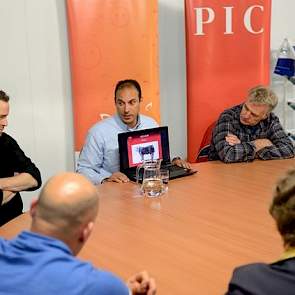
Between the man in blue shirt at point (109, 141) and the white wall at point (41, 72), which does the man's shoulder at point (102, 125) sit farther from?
the white wall at point (41, 72)

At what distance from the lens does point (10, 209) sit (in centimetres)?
252

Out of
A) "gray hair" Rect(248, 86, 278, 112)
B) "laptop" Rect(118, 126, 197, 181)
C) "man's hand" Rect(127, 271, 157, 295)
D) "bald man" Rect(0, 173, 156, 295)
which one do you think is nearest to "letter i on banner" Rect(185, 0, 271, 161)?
"gray hair" Rect(248, 86, 278, 112)

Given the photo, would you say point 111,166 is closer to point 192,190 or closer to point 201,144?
point 192,190

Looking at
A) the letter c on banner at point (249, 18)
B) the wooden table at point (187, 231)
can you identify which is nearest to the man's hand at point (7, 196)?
the wooden table at point (187, 231)

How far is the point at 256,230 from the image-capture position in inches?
76.9

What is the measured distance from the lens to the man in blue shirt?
286cm

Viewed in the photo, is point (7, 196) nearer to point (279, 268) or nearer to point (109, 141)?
point (109, 141)

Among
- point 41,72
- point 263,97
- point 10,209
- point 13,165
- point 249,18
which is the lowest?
point 10,209

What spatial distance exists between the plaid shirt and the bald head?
1.88m

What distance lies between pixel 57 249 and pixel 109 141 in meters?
1.83

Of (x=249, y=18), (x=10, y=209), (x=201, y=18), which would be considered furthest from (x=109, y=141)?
(x=249, y=18)

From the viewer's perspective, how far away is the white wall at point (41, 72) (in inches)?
140

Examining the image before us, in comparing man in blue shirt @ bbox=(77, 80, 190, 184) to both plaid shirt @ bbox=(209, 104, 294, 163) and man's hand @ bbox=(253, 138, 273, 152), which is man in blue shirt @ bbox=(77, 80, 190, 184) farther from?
man's hand @ bbox=(253, 138, 273, 152)

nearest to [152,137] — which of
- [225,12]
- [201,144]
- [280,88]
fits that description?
[201,144]
